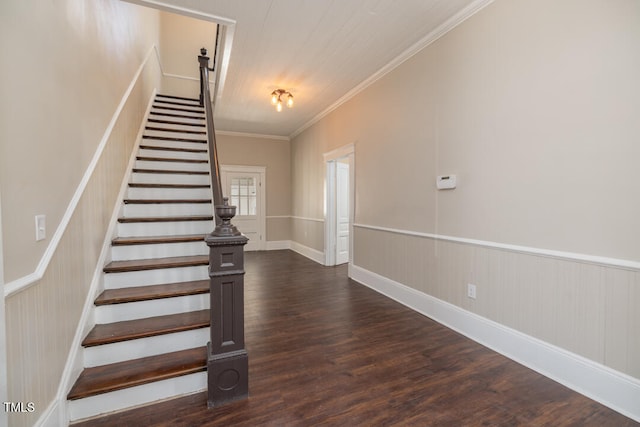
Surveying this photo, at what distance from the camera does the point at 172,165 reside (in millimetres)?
3555

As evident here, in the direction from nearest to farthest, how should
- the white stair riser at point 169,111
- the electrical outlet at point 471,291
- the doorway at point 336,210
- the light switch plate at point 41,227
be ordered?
the light switch plate at point 41,227
the electrical outlet at point 471,291
the white stair riser at point 169,111
the doorway at point 336,210

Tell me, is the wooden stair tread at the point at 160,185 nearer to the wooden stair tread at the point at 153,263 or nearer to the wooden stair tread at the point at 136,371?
the wooden stair tread at the point at 153,263

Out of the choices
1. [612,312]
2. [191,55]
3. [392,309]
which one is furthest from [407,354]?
[191,55]

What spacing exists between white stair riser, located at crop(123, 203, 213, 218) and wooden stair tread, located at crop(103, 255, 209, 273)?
0.59 m

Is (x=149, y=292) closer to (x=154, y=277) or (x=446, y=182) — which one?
(x=154, y=277)

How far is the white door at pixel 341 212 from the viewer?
5.43 m

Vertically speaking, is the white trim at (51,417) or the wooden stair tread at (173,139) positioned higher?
the wooden stair tread at (173,139)

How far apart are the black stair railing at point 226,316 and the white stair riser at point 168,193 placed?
1.66 meters

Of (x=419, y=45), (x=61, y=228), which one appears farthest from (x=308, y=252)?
(x=61, y=228)

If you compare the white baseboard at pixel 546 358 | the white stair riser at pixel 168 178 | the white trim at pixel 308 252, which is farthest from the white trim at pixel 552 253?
the white trim at pixel 308 252

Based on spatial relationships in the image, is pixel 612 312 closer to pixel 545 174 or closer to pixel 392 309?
pixel 545 174

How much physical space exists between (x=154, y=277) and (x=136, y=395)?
88cm

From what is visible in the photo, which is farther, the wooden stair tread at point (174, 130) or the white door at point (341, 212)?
the white door at point (341, 212)

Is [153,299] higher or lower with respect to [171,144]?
lower
